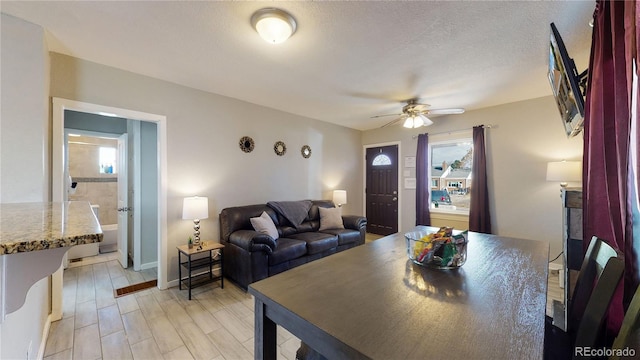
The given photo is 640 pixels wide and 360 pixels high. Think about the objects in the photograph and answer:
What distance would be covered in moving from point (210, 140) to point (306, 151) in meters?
1.83

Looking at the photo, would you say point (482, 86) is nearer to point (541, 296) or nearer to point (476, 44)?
point (476, 44)

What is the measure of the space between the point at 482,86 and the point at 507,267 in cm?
274

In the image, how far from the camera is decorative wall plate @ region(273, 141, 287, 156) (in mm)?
4224

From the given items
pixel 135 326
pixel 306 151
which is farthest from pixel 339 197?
pixel 135 326

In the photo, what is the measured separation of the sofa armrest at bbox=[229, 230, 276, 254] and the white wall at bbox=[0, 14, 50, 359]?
1615 mm

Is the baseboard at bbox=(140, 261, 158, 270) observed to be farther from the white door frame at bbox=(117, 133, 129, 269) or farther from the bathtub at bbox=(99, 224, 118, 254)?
the bathtub at bbox=(99, 224, 118, 254)

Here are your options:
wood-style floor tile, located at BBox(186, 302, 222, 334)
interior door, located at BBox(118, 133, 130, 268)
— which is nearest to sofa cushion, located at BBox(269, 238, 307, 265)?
wood-style floor tile, located at BBox(186, 302, 222, 334)

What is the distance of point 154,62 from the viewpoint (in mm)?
2551

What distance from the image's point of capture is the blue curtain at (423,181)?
4.77 m

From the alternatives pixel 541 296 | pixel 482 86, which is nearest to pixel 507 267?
pixel 541 296

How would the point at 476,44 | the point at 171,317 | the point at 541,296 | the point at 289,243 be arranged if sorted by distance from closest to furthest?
the point at 541,296
the point at 476,44
the point at 171,317
the point at 289,243

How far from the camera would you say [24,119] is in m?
1.93

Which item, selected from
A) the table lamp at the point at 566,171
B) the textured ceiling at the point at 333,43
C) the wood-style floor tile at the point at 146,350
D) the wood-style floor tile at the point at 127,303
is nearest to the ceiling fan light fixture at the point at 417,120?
the textured ceiling at the point at 333,43

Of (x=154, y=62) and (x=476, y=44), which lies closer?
(x=476, y=44)
